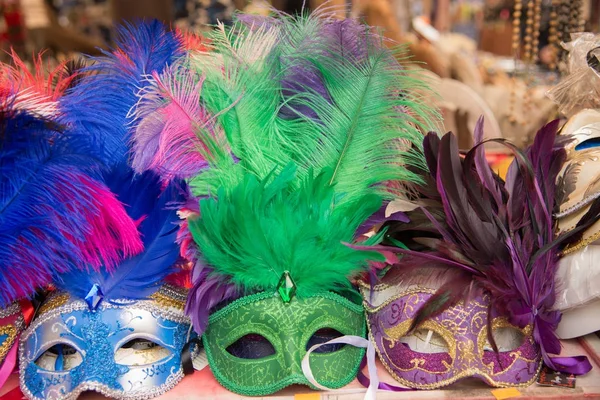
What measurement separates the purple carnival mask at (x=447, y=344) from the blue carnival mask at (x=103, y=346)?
0.39 metres

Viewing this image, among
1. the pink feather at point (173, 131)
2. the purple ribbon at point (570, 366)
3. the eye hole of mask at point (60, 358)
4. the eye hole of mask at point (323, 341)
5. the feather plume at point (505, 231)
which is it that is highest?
the pink feather at point (173, 131)

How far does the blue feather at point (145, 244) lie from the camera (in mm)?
1057

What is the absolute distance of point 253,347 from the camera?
1.08 metres

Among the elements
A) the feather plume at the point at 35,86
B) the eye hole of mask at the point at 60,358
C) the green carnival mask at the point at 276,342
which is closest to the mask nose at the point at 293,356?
the green carnival mask at the point at 276,342

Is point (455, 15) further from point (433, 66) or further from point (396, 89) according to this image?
point (396, 89)

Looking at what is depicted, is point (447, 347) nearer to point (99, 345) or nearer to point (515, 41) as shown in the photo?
point (99, 345)

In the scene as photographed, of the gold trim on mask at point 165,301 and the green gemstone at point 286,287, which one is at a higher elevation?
the green gemstone at point 286,287

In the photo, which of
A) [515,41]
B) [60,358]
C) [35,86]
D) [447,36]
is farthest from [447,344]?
[447,36]

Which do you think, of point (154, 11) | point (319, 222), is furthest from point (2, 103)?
point (154, 11)

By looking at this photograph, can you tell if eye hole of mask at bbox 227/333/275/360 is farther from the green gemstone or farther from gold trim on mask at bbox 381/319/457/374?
gold trim on mask at bbox 381/319/457/374

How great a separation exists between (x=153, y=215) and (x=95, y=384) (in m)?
0.32

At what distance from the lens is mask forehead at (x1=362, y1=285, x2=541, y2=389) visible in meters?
1.04

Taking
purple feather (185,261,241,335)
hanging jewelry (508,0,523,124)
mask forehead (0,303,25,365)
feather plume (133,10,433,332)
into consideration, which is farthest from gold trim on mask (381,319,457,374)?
hanging jewelry (508,0,523,124)

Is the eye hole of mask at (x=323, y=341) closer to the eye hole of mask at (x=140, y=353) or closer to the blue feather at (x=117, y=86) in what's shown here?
the eye hole of mask at (x=140, y=353)
